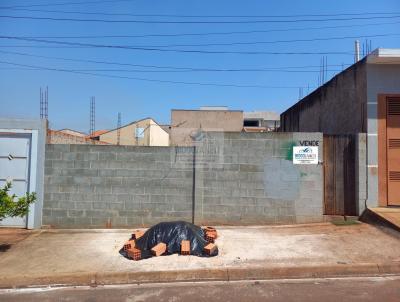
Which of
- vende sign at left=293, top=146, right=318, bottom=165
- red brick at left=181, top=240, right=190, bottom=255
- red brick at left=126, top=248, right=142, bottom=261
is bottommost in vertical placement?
red brick at left=126, top=248, right=142, bottom=261

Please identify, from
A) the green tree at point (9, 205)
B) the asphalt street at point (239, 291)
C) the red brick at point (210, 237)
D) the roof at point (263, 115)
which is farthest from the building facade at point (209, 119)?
the asphalt street at point (239, 291)

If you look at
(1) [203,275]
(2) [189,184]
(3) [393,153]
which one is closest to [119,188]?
(2) [189,184]

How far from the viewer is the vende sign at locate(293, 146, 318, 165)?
33.1ft

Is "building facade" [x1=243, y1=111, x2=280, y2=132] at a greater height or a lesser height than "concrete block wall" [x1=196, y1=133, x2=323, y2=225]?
greater

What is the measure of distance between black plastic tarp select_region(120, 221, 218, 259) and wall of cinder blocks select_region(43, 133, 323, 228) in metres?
2.14

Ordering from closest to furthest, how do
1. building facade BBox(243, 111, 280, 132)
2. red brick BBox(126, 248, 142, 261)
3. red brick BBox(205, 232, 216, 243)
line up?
red brick BBox(126, 248, 142, 261) → red brick BBox(205, 232, 216, 243) → building facade BBox(243, 111, 280, 132)

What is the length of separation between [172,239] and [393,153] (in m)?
6.20

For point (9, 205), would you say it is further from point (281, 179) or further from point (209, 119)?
point (209, 119)

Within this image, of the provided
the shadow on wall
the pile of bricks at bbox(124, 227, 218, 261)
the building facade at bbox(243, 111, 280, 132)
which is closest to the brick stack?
the pile of bricks at bbox(124, 227, 218, 261)

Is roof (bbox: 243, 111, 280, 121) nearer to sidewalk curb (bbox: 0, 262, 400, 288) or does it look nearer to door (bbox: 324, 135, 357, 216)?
door (bbox: 324, 135, 357, 216)

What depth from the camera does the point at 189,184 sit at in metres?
10.1

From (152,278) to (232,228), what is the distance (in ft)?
12.1

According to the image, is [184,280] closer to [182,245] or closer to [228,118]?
[182,245]

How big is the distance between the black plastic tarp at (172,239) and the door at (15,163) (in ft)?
13.0
